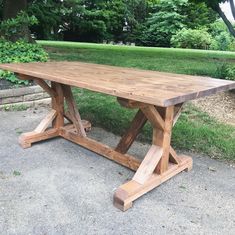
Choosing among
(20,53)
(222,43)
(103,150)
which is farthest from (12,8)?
(222,43)

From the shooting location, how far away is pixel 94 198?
2570mm

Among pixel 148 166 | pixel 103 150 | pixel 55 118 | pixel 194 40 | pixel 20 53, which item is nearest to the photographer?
pixel 148 166

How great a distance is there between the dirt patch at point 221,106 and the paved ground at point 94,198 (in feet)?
4.60

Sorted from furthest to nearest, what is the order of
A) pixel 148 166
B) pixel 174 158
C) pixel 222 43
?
1. pixel 222 43
2. pixel 174 158
3. pixel 148 166

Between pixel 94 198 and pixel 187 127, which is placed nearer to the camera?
pixel 94 198

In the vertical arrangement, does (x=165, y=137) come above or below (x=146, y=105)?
below

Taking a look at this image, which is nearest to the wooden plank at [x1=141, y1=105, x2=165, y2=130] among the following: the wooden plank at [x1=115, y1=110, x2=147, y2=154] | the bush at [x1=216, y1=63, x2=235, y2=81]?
the wooden plank at [x1=115, y1=110, x2=147, y2=154]

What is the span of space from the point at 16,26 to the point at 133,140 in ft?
15.7

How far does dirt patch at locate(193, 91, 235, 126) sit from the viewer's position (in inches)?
179

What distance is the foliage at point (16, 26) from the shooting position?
665 cm

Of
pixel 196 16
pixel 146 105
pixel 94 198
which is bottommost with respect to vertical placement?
pixel 94 198

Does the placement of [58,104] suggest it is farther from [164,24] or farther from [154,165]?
[164,24]

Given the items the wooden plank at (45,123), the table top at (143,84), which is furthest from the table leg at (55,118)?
the table top at (143,84)

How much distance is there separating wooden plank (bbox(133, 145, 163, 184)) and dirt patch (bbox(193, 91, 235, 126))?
2.01 metres
